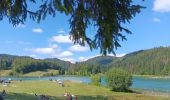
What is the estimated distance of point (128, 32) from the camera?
1036 centimetres

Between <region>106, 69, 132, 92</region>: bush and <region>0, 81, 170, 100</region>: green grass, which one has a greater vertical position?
<region>106, 69, 132, 92</region>: bush

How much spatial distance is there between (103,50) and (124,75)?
9126 centimetres

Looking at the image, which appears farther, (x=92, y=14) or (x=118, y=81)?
(x=118, y=81)

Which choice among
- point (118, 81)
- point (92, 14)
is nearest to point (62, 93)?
point (118, 81)

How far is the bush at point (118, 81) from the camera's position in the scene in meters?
99.6

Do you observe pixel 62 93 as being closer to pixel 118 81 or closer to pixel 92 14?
pixel 118 81

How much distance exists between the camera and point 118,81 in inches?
3967

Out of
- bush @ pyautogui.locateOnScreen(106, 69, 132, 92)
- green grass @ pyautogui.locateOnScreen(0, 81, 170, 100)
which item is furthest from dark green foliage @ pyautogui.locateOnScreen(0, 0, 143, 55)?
bush @ pyautogui.locateOnScreen(106, 69, 132, 92)

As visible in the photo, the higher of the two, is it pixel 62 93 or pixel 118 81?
pixel 118 81

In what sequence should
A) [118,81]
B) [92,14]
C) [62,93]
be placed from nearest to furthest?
1. [92,14]
2. [62,93]
3. [118,81]

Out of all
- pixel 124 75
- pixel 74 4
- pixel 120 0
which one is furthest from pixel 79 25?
pixel 124 75

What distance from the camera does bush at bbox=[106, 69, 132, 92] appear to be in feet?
327

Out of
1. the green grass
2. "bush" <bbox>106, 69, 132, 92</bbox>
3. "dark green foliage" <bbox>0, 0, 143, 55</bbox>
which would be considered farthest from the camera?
"bush" <bbox>106, 69, 132, 92</bbox>

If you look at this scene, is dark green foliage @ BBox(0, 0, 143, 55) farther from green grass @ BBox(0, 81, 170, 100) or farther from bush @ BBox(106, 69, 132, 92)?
bush @ BBox(106, 69, 132, 92)
